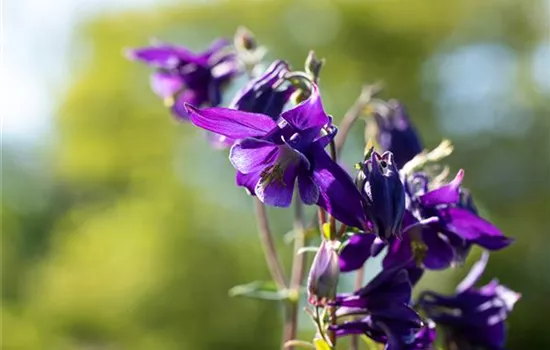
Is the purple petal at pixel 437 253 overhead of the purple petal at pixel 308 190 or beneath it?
beneath

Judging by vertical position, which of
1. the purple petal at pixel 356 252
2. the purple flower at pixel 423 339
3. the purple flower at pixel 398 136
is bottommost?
the purple flower at pixel 423 339

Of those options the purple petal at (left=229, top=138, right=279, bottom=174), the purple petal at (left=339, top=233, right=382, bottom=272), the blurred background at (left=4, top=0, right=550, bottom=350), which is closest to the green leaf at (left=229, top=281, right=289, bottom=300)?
Answer: the purple petal at (left=339, top=233, right=382, bottom=272)

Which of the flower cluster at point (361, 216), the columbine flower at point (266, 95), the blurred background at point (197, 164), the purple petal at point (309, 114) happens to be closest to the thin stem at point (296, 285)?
the flower cluster at point (361, 216)

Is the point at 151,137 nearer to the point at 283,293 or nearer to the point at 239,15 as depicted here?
the point at 239,15

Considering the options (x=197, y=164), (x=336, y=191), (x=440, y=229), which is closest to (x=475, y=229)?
(x=440, y=229)

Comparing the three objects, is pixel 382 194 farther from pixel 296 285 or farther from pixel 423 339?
pixel 296 285

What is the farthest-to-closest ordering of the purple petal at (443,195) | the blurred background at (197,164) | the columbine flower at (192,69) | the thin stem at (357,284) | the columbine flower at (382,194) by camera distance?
the blurred background at (197,164), the columbine flower at (192,69), the thin stem at (357,284), the purple petal at (443,195), the columbine flower at (382,194)

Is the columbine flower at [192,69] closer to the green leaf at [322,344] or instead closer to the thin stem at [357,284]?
the thin stem at [357,284]
